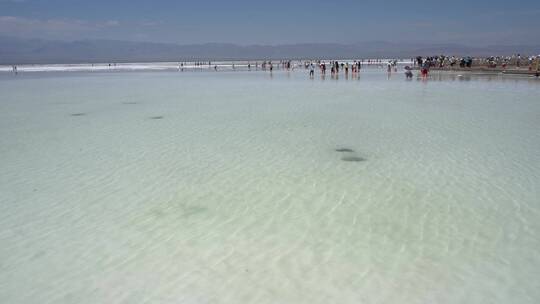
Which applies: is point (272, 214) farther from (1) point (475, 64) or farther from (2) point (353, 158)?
(1) point (475, 64)

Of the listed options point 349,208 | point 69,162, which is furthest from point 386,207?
point 69,162

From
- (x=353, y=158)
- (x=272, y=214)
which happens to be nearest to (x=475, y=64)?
(x=353, y=158)

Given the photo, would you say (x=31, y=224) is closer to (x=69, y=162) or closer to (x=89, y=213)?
(x=89, y=213)

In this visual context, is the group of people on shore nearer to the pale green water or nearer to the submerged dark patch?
the pale green water

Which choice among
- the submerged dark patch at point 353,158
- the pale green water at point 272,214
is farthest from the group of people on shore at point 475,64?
the submerged dark patch at point 353,158

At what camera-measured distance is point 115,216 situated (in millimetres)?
6160

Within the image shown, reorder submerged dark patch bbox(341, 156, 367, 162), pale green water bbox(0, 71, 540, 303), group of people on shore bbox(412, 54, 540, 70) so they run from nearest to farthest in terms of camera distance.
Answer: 1. pale green water bbox(0, 71, 540, 303)
2. submerged dark patch bbox(341, 156, 367, 162)
3. group of people on shore bbox(412, 54, 540, 70)

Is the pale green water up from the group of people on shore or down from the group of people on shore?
down

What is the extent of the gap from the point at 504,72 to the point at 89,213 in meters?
37.0

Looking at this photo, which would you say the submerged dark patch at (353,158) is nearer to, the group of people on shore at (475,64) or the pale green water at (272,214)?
the pale green water at (272,214)

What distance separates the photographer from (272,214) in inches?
243

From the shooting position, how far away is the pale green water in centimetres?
438

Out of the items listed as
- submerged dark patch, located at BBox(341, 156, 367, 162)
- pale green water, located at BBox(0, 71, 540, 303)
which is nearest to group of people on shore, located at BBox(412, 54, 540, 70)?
pale green water, located at BBox(0, 71, 540, 303)

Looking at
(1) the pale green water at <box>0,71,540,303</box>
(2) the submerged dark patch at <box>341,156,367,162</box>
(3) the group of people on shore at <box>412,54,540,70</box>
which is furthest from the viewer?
(3) the group of people on shore at <box>412,54,540,70</box>
